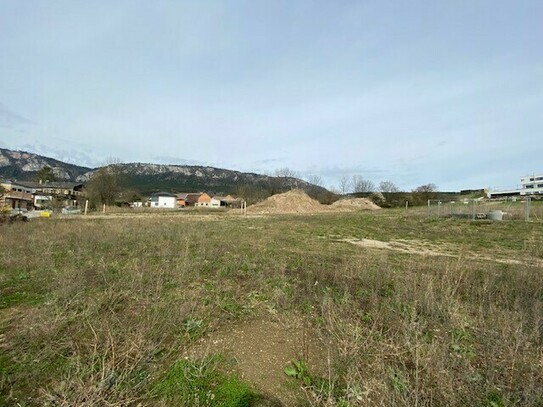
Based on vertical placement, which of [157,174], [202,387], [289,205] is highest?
[157,174]

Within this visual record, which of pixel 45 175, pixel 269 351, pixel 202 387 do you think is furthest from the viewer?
pixel 45 175

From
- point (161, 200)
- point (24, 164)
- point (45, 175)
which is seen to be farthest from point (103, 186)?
point (24, 164)

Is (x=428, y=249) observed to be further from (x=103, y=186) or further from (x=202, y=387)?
(x=103, y=186)

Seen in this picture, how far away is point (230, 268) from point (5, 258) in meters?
5.55

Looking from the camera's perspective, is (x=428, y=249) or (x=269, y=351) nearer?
(x=269, y=351)

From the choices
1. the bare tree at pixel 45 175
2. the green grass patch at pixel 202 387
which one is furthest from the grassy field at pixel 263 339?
the bare tree at pixel 45 175

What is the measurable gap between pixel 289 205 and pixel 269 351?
4560cm

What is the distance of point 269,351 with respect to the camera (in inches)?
142

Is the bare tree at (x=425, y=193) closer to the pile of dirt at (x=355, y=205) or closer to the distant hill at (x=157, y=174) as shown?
the pile of dirt at (x=355, y=205)

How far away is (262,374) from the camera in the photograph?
10.6 feet

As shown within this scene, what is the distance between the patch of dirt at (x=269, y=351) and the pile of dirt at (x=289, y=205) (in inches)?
1670

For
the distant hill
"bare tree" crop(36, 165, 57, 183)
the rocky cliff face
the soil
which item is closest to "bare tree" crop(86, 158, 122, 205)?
the soil

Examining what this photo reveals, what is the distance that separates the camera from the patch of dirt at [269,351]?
308 centimetres

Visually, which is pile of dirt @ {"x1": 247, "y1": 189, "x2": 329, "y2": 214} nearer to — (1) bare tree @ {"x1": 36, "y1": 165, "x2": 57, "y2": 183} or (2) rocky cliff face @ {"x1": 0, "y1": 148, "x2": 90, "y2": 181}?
(1) bare tree @ {"x1": 36, "y1": 165, "x2": 57, "y2": 183}
